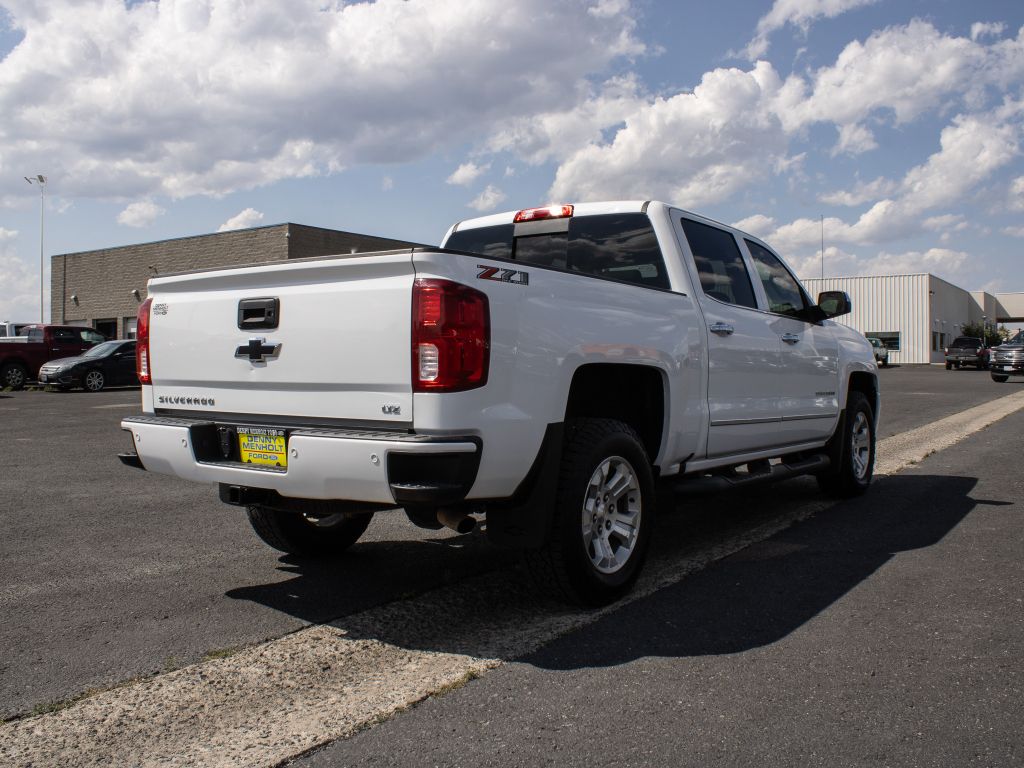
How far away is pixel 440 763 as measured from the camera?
2.63m

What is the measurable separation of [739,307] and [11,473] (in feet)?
23.0

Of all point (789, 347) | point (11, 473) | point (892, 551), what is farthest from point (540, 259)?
point (11, 473)

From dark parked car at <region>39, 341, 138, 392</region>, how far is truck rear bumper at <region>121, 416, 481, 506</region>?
2083 centimetres

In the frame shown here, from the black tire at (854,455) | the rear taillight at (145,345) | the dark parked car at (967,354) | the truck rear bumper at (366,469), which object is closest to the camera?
the truck rear bumper at (366,469)

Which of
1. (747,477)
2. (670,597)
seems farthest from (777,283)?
(670,597)

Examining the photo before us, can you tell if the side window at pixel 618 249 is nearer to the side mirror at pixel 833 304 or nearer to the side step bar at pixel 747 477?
the side step bar at pixel 747 477

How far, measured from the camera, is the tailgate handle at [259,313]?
3809 mm

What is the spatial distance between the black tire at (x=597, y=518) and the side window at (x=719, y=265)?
1.42m

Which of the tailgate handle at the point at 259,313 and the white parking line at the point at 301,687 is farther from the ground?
the tailgate handle at the point at 259,313

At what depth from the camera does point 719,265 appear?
552 cm

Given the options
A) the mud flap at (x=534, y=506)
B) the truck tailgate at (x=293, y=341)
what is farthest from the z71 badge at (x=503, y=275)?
the mud flap at (x=534, y=506)

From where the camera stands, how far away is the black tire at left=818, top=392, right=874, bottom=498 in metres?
6.88

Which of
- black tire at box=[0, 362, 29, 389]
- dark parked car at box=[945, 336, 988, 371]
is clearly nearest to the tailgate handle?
Result: black tire at box=[0, 362, 29, 389]

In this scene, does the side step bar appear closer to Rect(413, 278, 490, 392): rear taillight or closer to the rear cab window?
the rear cab window
